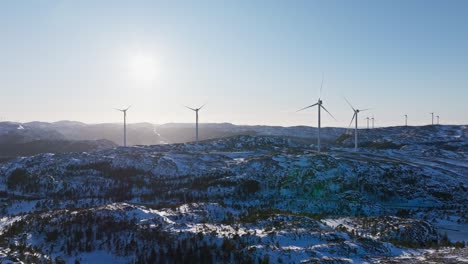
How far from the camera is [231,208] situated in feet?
170

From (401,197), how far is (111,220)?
50221mm

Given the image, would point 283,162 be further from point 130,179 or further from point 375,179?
point 130,179

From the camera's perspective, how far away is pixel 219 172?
77.3 metres

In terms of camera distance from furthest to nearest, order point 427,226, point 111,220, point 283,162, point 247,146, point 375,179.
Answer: point 247,146 < point 283,162 < point 375,179 < point 427,226 < point 111,220

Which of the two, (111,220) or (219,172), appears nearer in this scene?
(111,220)

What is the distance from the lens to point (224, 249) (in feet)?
103

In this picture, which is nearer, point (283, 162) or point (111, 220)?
point (111, 220)

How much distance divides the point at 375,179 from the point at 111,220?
51.5 m

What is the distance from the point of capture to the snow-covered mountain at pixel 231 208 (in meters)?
31.5

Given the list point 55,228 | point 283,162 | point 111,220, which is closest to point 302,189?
point 283,162

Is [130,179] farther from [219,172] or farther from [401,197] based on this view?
[401,197]

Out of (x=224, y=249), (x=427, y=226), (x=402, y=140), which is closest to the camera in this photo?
(x=224, y=249)

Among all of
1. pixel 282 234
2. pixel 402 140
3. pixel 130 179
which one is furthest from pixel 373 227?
pixel 402 140

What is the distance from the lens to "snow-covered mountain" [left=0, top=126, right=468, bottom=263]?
31.5 meters
